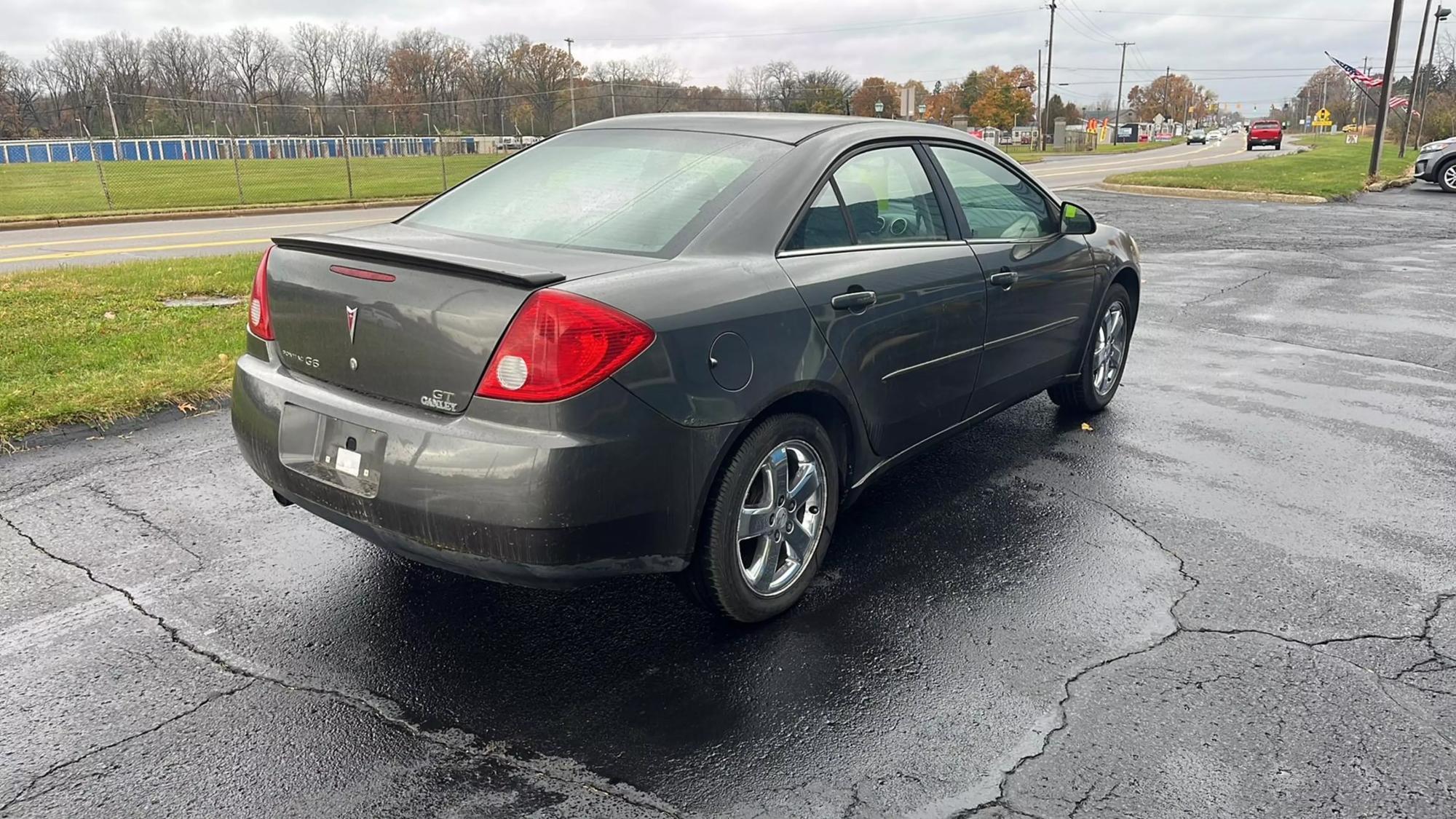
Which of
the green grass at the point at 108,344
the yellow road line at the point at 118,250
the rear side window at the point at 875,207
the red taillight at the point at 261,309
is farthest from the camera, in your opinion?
the yellow road line at the point at 118,250

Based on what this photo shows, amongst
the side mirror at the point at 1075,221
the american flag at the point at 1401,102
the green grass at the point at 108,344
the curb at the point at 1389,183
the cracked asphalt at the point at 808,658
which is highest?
the american flag at the point at 1401,102

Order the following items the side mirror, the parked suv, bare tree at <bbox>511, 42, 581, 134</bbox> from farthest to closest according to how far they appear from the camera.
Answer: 1. bare tree at <bbox>511, 42, 581, 134</bbox>
2. the parked suv
3. the side mirror

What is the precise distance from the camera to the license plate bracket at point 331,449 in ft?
9.28

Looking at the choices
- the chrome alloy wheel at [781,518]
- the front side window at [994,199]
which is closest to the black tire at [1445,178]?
the front side window at [994,199]

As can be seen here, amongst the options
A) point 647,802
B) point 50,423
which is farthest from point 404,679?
point 50,423

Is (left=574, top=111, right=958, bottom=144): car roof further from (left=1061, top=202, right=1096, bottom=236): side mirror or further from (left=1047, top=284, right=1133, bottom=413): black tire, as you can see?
(left=1047, top=284, right=1133, bottom=413): black tire

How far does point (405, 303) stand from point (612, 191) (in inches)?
36.3

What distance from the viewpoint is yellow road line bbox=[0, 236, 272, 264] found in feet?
41.7

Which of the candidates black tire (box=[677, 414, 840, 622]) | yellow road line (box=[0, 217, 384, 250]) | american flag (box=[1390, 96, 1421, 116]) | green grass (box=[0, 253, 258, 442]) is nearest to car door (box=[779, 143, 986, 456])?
black tire (box=[677, 414, 840, 622])

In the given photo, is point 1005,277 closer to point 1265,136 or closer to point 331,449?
point 331,449

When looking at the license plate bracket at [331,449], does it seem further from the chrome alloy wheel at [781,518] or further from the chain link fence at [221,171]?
the chain link fence at [221,171]

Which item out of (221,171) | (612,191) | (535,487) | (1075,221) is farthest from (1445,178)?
(221,171)

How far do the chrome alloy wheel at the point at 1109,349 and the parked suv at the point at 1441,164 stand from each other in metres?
23.5

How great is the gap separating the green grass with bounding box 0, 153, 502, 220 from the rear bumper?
18246mm
